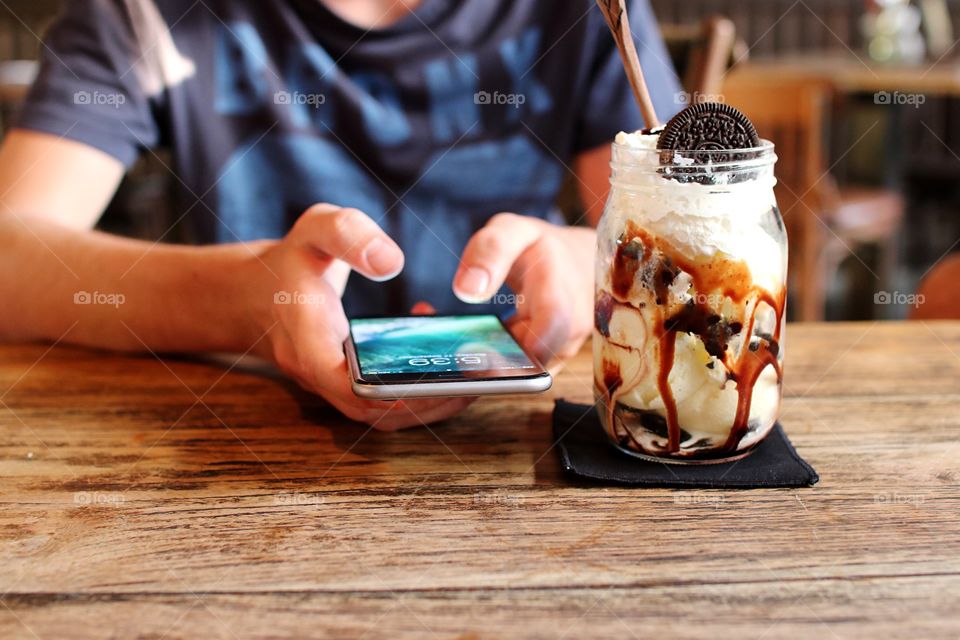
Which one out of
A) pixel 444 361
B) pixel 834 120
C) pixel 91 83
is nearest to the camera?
pixel 444 361

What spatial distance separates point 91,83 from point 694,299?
2.81ft

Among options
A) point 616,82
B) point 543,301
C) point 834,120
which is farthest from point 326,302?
point 834,120

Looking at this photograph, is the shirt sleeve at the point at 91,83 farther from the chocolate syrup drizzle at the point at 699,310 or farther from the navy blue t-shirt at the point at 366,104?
the chocolate syrup drizzle at the point at 699,310

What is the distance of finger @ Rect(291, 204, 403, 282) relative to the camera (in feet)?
2.08

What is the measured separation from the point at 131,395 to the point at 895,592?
0.60 meters

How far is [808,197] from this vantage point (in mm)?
2543

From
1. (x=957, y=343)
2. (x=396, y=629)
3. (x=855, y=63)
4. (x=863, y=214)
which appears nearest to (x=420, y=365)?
(x=396, y=629)

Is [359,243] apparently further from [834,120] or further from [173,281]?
[834,120]

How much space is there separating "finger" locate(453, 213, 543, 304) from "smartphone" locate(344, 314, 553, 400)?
39 millimetres

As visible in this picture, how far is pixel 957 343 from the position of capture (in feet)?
2.84

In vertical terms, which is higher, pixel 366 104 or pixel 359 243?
pixel 366 104

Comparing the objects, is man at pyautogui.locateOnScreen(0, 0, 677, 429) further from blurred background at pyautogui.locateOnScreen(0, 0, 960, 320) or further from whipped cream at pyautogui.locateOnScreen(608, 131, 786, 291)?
whipped cream at pyautogui.locateOnScreen(608, 131, 786, 291)

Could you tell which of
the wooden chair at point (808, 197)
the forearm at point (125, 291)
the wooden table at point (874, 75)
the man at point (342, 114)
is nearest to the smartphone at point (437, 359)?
the forearm at point (125, 291)

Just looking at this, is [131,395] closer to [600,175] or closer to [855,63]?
[600,175]
